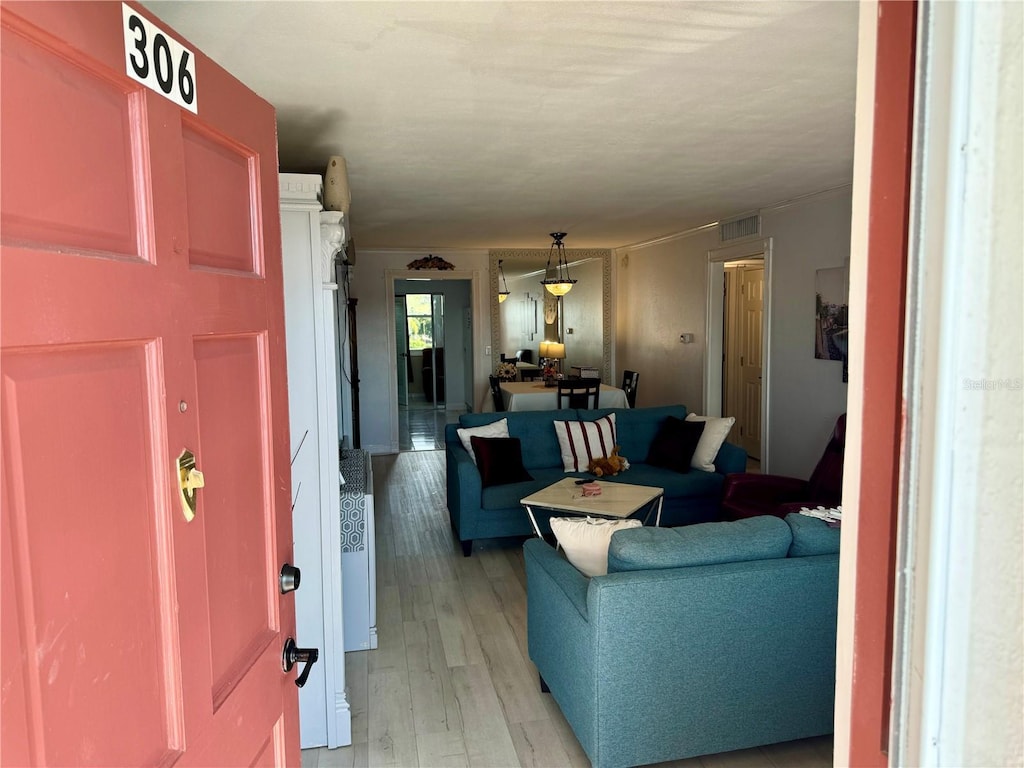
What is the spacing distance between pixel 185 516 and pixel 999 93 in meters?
1.07

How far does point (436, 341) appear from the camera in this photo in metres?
12.1

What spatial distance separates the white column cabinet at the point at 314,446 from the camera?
2447 mm

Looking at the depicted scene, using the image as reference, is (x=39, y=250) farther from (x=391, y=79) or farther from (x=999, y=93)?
(x=391, y=79)

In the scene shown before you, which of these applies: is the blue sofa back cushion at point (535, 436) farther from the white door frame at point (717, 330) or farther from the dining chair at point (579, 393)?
the white door frame at point (717, 330)

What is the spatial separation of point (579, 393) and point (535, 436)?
1.35m

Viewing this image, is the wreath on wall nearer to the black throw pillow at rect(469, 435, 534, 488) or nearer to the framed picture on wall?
the black throw pillow at rect(469, 435, 534, 488)

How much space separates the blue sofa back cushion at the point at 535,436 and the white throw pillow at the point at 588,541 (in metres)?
2.51

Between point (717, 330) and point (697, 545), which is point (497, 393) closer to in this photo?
point (717, 330)

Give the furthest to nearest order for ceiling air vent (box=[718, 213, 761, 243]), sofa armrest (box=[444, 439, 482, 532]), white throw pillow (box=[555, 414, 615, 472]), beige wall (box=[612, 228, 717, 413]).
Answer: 1. beige wall (box=[612, 228, 717, 413])
2. ceiling air vent (box=[718, 213, 761, 243])
3. white throw pillow (box=[555, 414, 615, 472])
4. sofa armrest (box=[444, 439, 482, 532])

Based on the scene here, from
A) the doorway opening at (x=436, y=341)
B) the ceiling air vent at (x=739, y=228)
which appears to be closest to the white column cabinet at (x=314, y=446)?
the ceiling air vent at (x=739, y=228)

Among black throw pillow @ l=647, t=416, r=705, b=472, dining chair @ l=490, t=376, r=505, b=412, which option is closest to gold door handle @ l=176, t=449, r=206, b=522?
black throw pillow @ l=647, t=416, r=705, b=472

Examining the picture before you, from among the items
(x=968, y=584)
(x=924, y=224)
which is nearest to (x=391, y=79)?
(x=924, y=224)

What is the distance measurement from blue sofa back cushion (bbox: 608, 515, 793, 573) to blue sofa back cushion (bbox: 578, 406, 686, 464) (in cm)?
299

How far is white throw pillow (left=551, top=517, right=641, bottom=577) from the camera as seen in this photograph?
256cm
